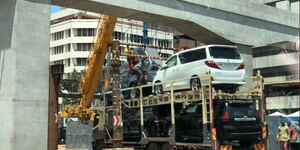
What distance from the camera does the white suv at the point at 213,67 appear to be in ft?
47.1

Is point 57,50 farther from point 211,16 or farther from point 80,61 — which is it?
point 211,16

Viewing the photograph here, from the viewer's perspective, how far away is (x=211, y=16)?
→ 1836 centimetres

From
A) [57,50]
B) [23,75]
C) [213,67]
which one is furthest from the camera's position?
[57,50]

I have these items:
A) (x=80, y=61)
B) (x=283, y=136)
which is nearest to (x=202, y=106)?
(x=283, y=136)

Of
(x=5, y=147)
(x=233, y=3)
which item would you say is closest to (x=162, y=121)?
(x=5, y=147)

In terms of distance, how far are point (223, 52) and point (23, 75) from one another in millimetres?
6645

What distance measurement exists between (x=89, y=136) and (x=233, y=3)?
862cm

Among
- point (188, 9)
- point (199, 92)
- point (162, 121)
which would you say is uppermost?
point (188, 9)

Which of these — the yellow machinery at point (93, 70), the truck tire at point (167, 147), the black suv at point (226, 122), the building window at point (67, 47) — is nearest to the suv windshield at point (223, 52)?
the black suv at point (226, 122)

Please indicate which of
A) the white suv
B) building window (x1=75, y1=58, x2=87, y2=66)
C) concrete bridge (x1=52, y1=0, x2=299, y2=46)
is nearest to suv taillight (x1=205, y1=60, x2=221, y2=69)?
the white suv

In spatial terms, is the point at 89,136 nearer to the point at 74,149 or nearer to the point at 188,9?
the point at 74,149

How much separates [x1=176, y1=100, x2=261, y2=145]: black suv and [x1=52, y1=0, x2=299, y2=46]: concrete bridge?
4.13m

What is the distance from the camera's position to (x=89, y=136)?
58.9ft

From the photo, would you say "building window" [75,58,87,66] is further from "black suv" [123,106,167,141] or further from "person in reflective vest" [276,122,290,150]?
"person in reflective vest" [276,122,290,150]
